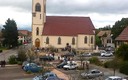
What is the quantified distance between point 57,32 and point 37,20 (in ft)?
20.4

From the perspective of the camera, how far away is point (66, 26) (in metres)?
94.9

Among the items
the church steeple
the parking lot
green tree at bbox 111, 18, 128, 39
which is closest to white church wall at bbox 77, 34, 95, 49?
the church steeple

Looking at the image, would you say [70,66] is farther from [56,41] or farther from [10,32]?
[10,32]

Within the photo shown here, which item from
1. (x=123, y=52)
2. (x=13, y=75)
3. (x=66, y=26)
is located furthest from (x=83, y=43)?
(x=13, y=75)

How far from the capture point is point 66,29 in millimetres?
94375

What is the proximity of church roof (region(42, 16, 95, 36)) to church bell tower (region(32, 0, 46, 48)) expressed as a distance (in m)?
1.44

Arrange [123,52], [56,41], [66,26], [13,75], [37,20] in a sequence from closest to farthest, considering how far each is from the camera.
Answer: [13,75] < [123,52] < [56,41] < [37,20] < [66,26]

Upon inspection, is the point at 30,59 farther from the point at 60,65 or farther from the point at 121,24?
the point at 121,24

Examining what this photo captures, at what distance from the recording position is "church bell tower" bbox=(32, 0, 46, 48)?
94000 mm

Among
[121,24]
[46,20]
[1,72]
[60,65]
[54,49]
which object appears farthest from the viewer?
[121,24]

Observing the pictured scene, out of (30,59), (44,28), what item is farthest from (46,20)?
(30,59)

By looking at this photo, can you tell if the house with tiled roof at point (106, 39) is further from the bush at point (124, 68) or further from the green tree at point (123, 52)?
the bush at point (124, 68)

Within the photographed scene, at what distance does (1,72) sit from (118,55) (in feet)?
61.5

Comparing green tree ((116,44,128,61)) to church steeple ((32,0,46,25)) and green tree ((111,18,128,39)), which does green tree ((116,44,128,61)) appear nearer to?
church steeple ((32,0,46,25))
